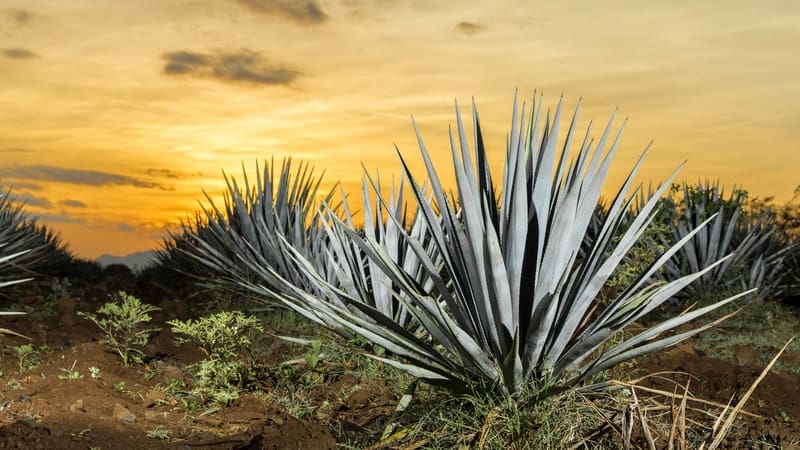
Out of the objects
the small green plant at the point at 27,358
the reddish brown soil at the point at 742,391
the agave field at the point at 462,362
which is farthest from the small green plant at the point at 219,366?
the reddish brown soil at the point at 742,391

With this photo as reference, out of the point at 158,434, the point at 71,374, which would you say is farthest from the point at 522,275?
the point at 71,374

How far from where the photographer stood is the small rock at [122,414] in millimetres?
4461

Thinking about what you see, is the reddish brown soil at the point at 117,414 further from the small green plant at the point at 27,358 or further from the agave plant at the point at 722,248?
the agave plant at the point at 722,248

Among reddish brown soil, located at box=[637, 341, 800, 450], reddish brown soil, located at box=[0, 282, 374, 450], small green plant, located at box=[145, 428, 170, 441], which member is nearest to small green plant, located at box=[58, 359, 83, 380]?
reddish brown soil, located at box=[0, 282, 374, 450]

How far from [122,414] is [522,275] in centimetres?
226

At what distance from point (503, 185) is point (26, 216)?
1085 centimetres

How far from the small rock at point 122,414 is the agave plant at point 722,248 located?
8412 mm

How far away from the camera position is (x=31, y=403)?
4605 mm

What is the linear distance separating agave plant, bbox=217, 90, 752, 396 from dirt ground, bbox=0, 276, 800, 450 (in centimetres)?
54

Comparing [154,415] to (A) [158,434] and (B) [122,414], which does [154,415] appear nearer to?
(B) [122,414]

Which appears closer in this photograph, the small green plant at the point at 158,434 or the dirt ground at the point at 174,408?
the dirt ground at the point at 174,408

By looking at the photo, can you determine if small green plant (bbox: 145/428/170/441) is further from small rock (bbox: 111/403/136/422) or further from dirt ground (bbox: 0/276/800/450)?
small rock (bbox: 111/403/136/422)

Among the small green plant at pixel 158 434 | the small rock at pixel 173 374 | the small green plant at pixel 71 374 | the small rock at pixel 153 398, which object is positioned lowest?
the small rock at pixel 173 374

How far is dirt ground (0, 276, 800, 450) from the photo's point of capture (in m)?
4.02
